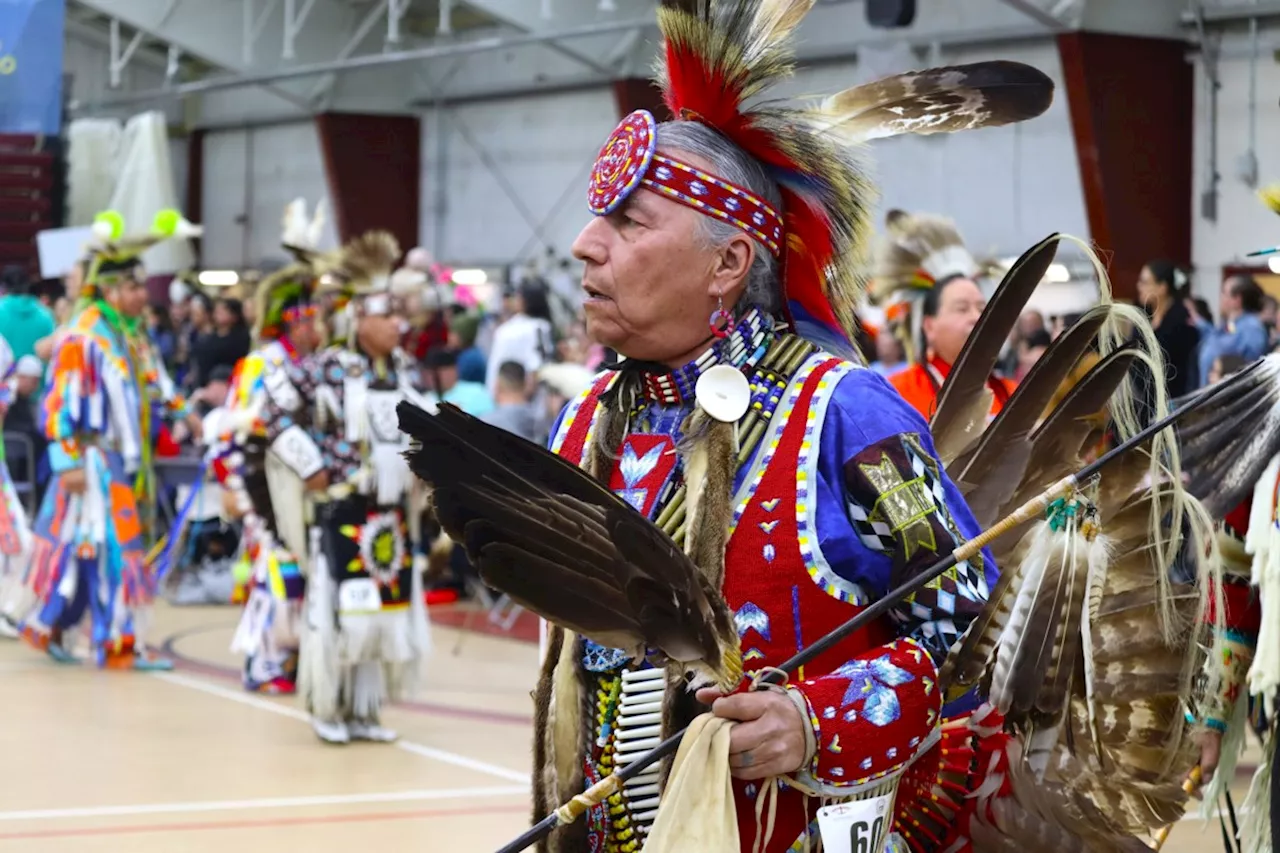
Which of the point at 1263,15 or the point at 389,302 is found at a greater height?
the point at 1263,15

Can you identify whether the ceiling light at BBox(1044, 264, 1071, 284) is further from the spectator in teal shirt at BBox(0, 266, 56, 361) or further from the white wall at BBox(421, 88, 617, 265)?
the spectator in teal shirt at BBox(0, 266, 56, 361)

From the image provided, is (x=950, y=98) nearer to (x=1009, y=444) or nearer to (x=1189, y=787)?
(x=1009, y=444)

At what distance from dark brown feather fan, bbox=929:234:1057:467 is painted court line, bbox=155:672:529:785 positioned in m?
3.18

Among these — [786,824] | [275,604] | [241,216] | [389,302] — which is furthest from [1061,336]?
[241,216]

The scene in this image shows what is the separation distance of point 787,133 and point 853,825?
740mm

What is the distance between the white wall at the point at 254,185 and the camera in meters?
18.6

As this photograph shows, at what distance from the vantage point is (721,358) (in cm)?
193

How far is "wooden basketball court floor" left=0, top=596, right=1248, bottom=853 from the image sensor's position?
187 inches

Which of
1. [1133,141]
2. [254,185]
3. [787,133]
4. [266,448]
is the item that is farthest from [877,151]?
[254,185]

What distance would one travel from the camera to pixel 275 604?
271 inches

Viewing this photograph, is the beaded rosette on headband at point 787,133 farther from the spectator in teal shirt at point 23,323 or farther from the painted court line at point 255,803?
the spectator in teal shirt at point 23,323

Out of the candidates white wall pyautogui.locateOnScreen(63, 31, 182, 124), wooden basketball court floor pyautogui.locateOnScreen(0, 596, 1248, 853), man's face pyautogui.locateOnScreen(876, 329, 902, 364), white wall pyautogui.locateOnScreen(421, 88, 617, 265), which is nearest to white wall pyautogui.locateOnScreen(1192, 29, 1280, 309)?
man's face pyautogui.locateOnScreen(876, 329, 902, 364)

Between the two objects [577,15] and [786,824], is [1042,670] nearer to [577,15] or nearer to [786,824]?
[786,824]

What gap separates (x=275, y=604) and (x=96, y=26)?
14932 millimetres
